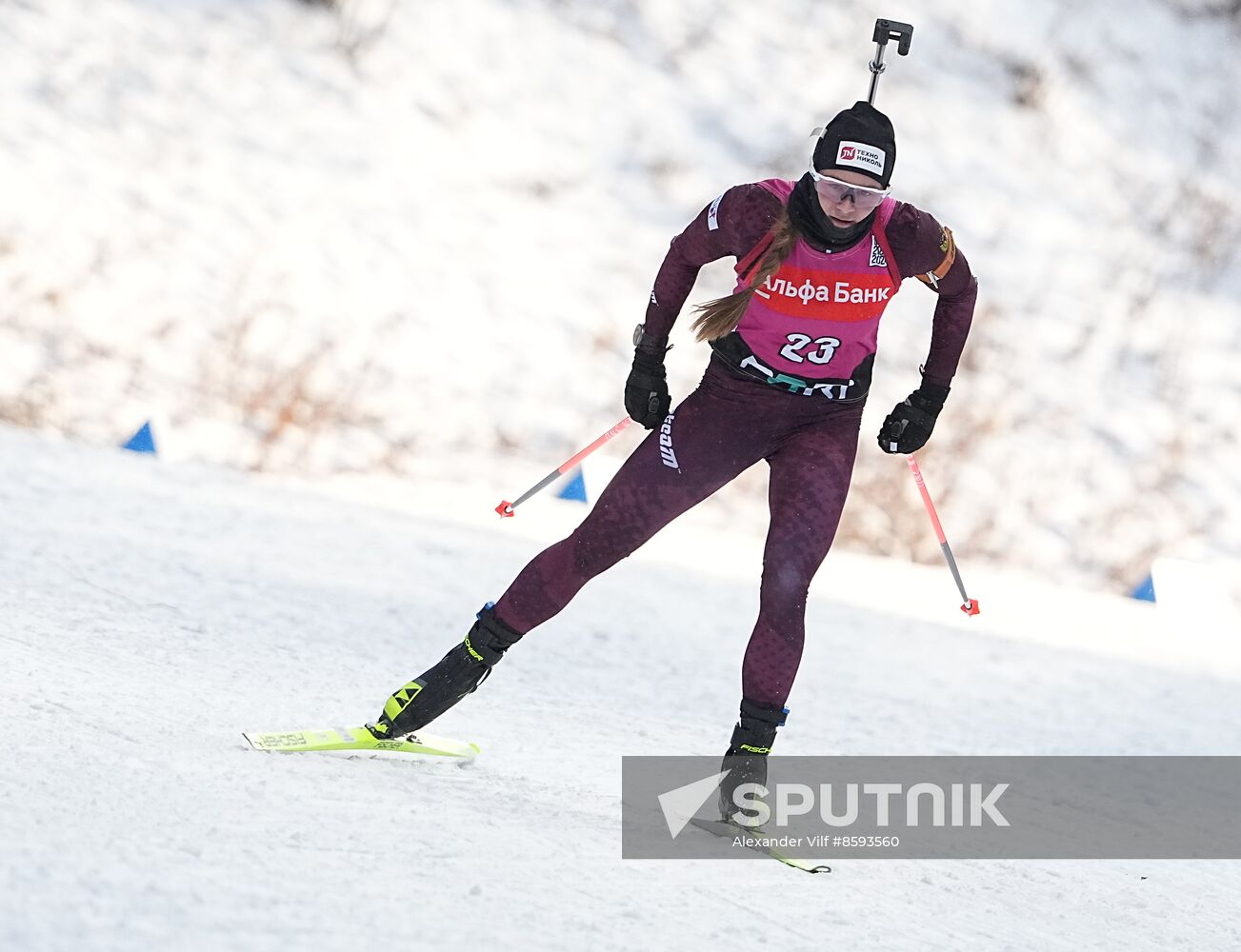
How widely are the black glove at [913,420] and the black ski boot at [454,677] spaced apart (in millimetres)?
1096

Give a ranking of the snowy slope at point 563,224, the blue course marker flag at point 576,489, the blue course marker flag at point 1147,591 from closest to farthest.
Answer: the blue course marker flag at point 576,489 → the snowy slope at point 563,224 → the blue course marker flag at point 1147,591

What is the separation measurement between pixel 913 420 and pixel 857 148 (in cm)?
79

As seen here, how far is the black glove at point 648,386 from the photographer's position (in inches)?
144

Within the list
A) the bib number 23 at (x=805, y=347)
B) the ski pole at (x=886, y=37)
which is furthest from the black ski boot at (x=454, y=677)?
the ski pole at (x=886, y=37)

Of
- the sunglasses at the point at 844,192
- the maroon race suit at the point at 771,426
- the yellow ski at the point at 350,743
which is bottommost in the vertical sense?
the yellow ski at the point at 350,743

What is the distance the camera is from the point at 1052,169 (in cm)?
1154

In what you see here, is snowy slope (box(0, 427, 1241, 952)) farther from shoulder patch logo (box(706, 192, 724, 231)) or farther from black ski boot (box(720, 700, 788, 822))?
shoulder patch logo (box(706, 192, 724, 231))

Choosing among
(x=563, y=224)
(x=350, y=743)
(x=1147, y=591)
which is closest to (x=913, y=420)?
(x=350, y=743)

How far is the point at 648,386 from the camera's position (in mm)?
3652

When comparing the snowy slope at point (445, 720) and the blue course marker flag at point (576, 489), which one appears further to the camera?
the blue course marker flag at point (576, 489)

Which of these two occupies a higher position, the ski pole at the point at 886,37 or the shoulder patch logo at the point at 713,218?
the ski pole at the point at 886,37

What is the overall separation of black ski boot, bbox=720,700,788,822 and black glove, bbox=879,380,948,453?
81 centimetres

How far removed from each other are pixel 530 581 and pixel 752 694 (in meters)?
0.59

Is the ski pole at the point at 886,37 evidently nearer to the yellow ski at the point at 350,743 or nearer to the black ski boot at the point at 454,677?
the black ski boot at the point at 454,677
